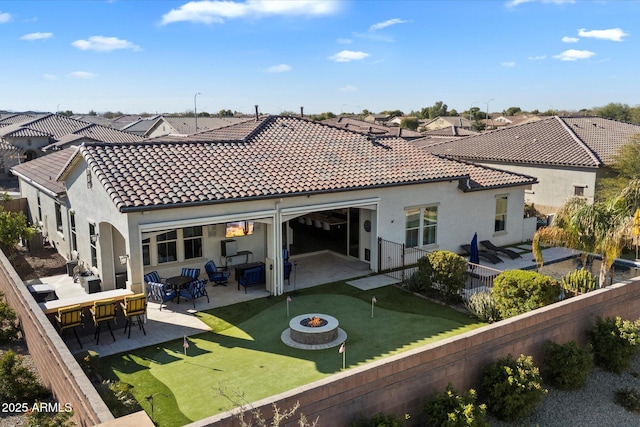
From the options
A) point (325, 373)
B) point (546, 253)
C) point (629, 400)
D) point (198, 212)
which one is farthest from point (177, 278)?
point (546, 253)

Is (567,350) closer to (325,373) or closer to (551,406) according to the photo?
(551,406)

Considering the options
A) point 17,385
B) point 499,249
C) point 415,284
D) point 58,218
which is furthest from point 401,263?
point 58,218

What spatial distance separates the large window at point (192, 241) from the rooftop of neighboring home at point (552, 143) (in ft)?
68.4

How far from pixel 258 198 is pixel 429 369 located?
25.2 ft

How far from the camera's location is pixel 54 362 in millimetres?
9664

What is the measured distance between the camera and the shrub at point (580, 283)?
48.5 ft

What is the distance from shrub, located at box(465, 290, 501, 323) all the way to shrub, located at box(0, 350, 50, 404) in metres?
→ 11.0

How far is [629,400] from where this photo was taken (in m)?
11.9

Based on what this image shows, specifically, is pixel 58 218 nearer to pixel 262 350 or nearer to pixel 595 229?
pixel 262 350

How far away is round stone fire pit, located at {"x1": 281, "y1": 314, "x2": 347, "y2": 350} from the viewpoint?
12.8m

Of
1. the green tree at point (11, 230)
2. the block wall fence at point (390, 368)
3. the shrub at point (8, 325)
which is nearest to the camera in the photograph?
the block wall fence at point (390, 368)

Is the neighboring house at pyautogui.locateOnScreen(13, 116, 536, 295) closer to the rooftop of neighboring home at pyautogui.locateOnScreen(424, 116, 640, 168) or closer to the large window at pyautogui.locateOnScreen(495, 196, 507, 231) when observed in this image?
the large window at pyautogui.locateOnScreen(495, 196, 507, 231)

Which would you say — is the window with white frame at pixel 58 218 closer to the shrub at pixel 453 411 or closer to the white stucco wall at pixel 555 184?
the shrub at pixel 453 411

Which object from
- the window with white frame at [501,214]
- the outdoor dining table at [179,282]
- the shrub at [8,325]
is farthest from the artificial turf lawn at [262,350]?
the window with white frame at [501,214]
